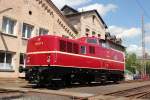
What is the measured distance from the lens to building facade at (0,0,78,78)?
937 inches

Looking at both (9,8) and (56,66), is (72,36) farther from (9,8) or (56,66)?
(56,66)

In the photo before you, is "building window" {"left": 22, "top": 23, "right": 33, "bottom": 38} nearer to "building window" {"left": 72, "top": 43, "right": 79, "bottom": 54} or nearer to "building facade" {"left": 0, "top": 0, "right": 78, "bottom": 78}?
"building facade" {"left": 0, "top": 0, "right": 78, "bottom": 78}

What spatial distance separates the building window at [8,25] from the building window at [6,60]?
196 cm

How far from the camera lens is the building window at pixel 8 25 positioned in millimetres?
24141

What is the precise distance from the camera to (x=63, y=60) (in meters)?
18.6

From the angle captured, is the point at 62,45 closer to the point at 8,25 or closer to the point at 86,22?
the point at 8,25

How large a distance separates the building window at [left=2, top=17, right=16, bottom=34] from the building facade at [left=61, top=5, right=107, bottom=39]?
12475 mm

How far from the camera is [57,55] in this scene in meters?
18.1

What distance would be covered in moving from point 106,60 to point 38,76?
8.32m

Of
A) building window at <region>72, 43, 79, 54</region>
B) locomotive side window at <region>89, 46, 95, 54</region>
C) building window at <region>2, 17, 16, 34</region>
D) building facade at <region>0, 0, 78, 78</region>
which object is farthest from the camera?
building window at <region>2, 17, 16, 34</region>

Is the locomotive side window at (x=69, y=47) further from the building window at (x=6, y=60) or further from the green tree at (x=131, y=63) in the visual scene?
the green tree at (x=131, y=63)

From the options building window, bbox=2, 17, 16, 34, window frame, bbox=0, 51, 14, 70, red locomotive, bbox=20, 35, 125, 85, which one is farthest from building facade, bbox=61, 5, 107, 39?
red locomotive, bbox=20, 35, 125, 85

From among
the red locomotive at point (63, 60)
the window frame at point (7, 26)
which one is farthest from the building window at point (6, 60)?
the red locomotive at point (63, 60)

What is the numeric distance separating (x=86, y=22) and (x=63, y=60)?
21.3m
